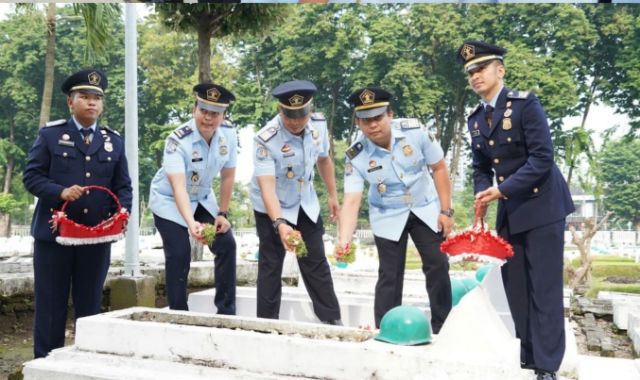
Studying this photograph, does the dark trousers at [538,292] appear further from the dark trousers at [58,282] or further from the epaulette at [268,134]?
the dark trousers at [58,282]

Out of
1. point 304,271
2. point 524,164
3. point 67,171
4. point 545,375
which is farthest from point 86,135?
point 545,375

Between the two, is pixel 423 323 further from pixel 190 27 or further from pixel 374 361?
pixel 190 27

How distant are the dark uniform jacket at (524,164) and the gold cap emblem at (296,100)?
4.18 feet

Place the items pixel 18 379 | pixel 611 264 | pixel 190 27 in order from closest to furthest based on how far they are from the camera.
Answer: pixel 18 379 < pixel 190 27 < pixel 611 264

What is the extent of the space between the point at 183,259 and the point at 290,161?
38.7 inches

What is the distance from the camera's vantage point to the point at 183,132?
5172mm

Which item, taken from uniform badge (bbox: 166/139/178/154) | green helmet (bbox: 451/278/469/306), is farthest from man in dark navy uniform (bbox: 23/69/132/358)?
green helmet (bbox: 451/278/469/306)

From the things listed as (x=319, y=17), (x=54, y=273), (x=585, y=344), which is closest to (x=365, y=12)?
(x=319, y=17)

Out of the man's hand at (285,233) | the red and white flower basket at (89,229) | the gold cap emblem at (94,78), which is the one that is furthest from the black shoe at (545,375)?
the gold cap emblem at (94,78)

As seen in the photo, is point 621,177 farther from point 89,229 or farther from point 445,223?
point 89,229

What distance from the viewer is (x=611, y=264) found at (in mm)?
22062

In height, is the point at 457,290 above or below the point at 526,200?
below

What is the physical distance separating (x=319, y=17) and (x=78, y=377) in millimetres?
22823

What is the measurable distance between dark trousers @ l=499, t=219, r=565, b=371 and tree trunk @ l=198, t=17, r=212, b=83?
8.31m
